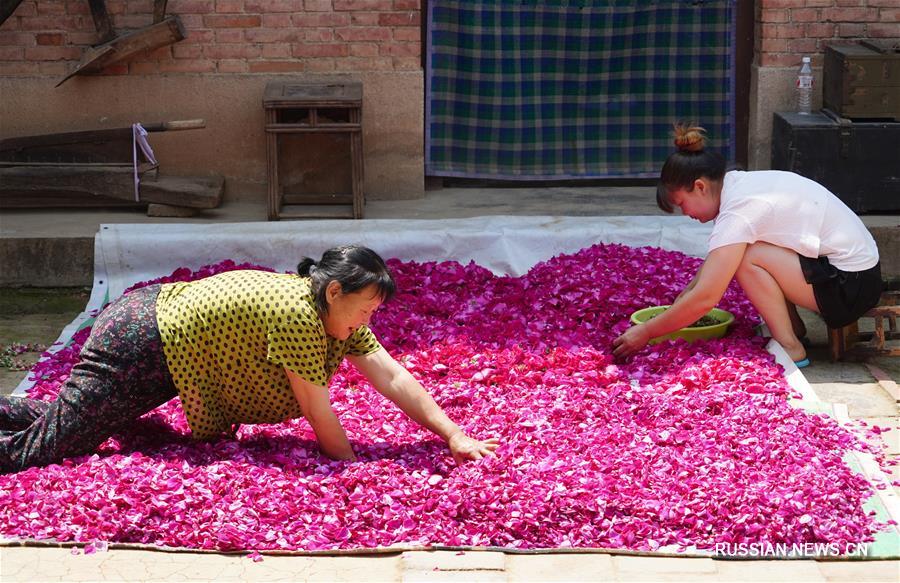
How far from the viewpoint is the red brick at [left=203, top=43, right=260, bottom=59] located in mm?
6820

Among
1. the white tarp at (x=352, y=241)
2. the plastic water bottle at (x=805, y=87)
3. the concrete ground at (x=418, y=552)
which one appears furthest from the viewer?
the plastic water bottle at (x=805, y=87)

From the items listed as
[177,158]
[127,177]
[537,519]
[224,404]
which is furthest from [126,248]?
[537,519]

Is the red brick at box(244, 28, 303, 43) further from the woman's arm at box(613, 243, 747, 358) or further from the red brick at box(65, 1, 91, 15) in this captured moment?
the woman's arm at box(613, 243, 747, 358)

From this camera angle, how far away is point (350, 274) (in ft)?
11.2

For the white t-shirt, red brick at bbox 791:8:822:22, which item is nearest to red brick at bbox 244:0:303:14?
red brick at bbox 791:8:822:22

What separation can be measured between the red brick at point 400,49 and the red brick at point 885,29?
257 cm

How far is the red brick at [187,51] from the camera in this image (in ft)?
22.4

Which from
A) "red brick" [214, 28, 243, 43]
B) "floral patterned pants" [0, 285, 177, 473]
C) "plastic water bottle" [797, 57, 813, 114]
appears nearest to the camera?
"floral patterned pants" [0, 285, 177, 473]

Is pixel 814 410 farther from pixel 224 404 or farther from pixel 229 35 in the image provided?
Answer: pixel 229 35

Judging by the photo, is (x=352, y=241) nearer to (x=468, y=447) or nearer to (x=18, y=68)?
(x=18, y=68)

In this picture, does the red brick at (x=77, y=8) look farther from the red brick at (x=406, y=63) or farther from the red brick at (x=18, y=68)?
the red brick at (x=406, y=63)

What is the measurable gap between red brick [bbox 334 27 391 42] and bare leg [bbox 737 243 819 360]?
9.64 ft

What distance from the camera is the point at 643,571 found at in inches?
124

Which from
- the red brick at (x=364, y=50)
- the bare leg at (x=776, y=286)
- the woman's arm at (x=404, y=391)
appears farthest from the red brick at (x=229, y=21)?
the woman's arm at (x=404, y=391)
